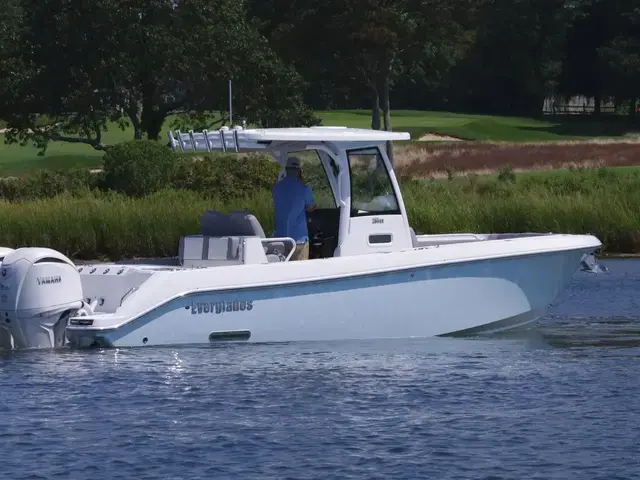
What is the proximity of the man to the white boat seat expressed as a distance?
0.67 feet

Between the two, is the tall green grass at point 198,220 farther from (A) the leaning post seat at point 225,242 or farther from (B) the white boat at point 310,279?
(A) the leaning post seat at point 225,242

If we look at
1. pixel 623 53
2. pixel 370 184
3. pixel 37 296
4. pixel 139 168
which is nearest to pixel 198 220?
pixel 139 168

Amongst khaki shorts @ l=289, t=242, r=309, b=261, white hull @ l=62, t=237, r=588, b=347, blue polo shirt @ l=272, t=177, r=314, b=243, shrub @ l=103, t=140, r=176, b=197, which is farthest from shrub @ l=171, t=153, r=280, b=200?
khaki shorts @ l=289, t=242, r=309, b=261

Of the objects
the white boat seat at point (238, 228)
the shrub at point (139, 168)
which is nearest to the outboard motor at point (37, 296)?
the white boat seat at point (238, 228)

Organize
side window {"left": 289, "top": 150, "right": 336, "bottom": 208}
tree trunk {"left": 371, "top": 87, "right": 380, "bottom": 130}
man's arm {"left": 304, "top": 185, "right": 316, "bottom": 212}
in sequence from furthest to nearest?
1. tree trunk {"left": 371, "top": 87, "right": 380, "bottom": 130}
2. side window {"left": 289, "top": 150, "right": 336, "bottom": 208}
3. man's arm {"left": 304, "top": 185, "right": 316, "bottom": 212}

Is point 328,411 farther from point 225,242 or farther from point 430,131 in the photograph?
point 430,131

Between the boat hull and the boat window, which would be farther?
the boat window

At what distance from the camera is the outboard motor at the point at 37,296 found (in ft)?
43.0

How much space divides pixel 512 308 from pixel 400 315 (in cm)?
150

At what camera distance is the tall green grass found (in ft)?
83.1

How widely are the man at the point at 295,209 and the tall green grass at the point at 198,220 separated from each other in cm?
970

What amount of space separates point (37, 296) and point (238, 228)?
240 centimetres

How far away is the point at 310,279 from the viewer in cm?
1410

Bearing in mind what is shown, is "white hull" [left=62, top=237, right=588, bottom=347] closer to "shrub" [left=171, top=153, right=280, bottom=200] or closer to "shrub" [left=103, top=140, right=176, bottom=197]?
"shrub" [left=171, top=153, right=280, bottom=200]
